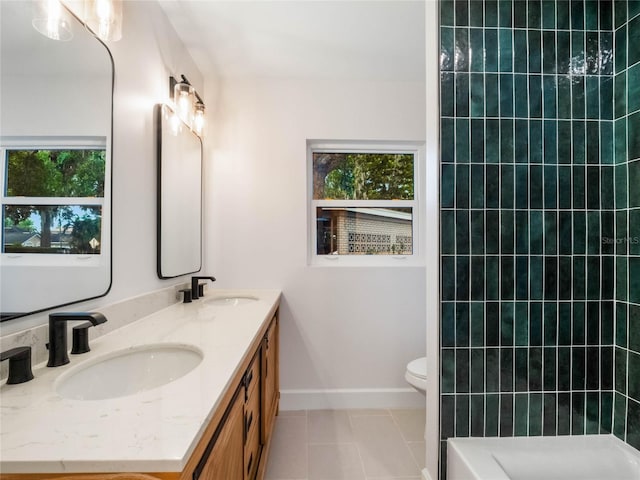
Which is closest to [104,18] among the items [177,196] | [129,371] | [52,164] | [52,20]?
[52,20]

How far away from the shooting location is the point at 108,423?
0.62m

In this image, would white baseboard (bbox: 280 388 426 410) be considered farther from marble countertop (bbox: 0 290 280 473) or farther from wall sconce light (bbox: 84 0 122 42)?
wall sconce light (bbox: 84 0 122 42)

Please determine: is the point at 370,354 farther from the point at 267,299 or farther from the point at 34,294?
the point at 34,294

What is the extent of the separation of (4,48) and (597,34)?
2.10 meters

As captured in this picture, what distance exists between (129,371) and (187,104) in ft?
5.05

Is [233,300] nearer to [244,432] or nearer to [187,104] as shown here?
[244,432]

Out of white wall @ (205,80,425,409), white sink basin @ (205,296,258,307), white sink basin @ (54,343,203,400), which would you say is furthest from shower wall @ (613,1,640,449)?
white sink basin @ (205,296,258,307)

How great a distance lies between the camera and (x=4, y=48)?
80 cm

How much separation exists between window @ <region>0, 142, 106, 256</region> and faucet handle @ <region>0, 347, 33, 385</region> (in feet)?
0.85

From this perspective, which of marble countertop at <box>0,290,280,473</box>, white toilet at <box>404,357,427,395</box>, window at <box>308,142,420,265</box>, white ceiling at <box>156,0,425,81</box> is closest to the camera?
marble countertop at <box>0,290,280,473</box>

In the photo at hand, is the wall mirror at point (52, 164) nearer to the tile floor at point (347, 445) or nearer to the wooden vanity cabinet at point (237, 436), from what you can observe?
the wooden vanity cabinet at point (237, 436)

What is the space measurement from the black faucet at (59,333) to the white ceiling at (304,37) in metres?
1.65

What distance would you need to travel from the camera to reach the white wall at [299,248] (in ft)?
7.58

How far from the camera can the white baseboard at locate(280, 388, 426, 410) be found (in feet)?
7.54
